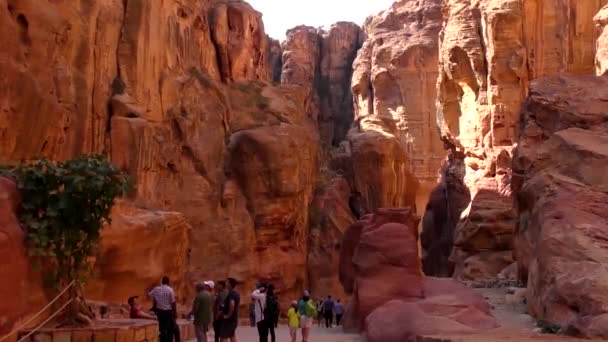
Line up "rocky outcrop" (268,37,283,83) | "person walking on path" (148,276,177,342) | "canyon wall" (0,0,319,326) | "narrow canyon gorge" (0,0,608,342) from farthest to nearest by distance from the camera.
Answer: "rocky outcrop" (268,37,283,83), "canyon wall" (0,0,319,326), "narrow canyon gorge" (0,0,608,342), "person walking on path" (148,276,177,342)

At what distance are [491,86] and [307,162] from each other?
1010 centimetres

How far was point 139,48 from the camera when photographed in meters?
29.7

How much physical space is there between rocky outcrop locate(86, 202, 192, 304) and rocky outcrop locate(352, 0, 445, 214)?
3628 centimetres

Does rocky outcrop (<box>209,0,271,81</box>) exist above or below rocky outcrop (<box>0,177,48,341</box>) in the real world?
above

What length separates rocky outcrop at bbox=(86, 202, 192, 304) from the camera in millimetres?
23188

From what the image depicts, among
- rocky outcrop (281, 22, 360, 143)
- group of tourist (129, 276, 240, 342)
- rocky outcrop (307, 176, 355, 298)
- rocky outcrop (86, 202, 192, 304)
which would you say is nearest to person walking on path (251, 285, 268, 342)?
group of tourist (129, 276, 240, 342)

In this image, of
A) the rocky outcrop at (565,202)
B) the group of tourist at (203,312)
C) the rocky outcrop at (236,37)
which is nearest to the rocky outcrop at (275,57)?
the rocky outcrop at (236,37)

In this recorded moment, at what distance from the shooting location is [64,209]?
11.7 metres

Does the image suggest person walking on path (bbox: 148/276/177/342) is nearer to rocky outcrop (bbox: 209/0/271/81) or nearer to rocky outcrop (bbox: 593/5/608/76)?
rocky outcrop (bbox: 593/5/608/76)

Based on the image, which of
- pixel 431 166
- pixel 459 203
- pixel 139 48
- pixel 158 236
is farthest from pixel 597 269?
pixel 431 166

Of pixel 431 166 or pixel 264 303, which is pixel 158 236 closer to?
pixel 264 303

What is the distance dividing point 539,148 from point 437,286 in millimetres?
4068

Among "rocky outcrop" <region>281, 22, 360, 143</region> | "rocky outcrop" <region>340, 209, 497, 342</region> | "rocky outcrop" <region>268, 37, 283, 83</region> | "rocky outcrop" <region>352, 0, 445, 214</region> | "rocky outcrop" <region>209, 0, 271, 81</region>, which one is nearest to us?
"rocky outcrop" <region>340, 209, 497, 342</region>

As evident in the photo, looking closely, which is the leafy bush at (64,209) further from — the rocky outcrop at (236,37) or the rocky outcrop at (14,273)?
the rocky outcrop at (236,37)
